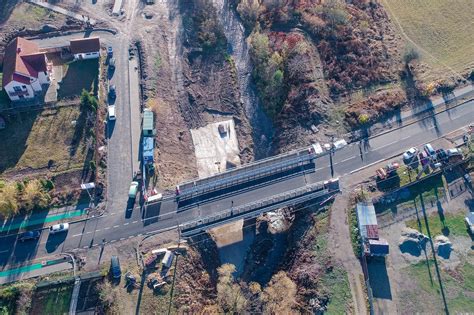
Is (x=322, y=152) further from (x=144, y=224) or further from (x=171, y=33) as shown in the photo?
(x=171, y=33)

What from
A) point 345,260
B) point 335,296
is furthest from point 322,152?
point 335,296

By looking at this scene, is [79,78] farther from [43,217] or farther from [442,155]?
[442,155]

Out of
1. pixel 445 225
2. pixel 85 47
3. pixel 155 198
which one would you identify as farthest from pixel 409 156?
pixel 85 47

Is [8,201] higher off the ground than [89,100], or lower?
lower

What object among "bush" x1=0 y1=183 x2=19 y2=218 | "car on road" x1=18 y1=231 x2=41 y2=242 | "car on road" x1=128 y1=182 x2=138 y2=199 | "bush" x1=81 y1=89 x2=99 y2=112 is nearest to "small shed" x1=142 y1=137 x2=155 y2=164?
"car on road" x1=128 y1=182 x2=138 y2=199

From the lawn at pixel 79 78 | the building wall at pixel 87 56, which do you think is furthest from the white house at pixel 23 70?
the building wall at pixel 87 56

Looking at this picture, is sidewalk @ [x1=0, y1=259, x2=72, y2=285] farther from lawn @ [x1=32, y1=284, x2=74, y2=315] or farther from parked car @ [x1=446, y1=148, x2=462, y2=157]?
parked car @ [x1=446, y1=148, x2=462, y2=157]
